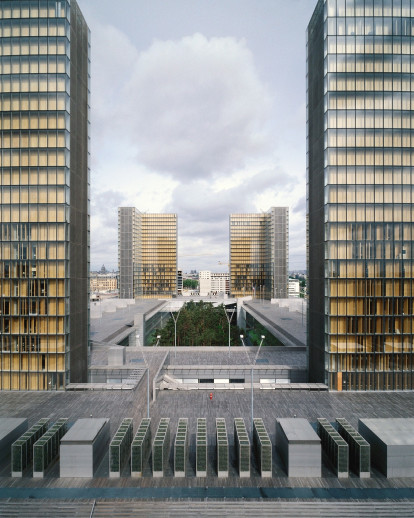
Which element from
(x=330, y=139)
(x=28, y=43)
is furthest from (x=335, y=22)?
(x=28, y=43)

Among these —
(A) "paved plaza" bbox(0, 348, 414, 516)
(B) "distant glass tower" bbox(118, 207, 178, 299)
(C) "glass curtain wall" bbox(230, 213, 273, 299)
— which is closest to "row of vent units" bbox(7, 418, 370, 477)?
(A) "paved plaza" bbox(0, 348, 414, 516)

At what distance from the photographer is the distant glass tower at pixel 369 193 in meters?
36.0

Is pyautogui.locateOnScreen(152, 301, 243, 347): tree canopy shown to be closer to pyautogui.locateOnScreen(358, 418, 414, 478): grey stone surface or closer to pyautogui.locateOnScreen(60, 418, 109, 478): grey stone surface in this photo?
pyautogui.locateOnScreen(358, 418, 414, 478): grey stone surface

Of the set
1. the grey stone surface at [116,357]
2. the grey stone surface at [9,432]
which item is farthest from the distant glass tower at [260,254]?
the grey stone surface at [9,432]

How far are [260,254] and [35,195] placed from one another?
12242cm

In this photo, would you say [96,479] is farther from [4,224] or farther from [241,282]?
[241,282]

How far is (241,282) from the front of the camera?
150 m

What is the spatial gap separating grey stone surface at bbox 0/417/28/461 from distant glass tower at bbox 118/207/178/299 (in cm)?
12025

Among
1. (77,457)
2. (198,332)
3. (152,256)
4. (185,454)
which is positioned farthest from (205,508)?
(152,256)

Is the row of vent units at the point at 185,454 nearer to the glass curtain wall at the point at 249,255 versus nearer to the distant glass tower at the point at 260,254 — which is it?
the distant glass tower at the point at 260,254

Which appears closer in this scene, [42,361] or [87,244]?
[42,361]

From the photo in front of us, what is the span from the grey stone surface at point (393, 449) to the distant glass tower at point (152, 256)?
425ft

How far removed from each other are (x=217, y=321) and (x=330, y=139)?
54.5 m

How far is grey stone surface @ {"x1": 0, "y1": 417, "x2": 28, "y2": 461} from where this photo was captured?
23234 mm
